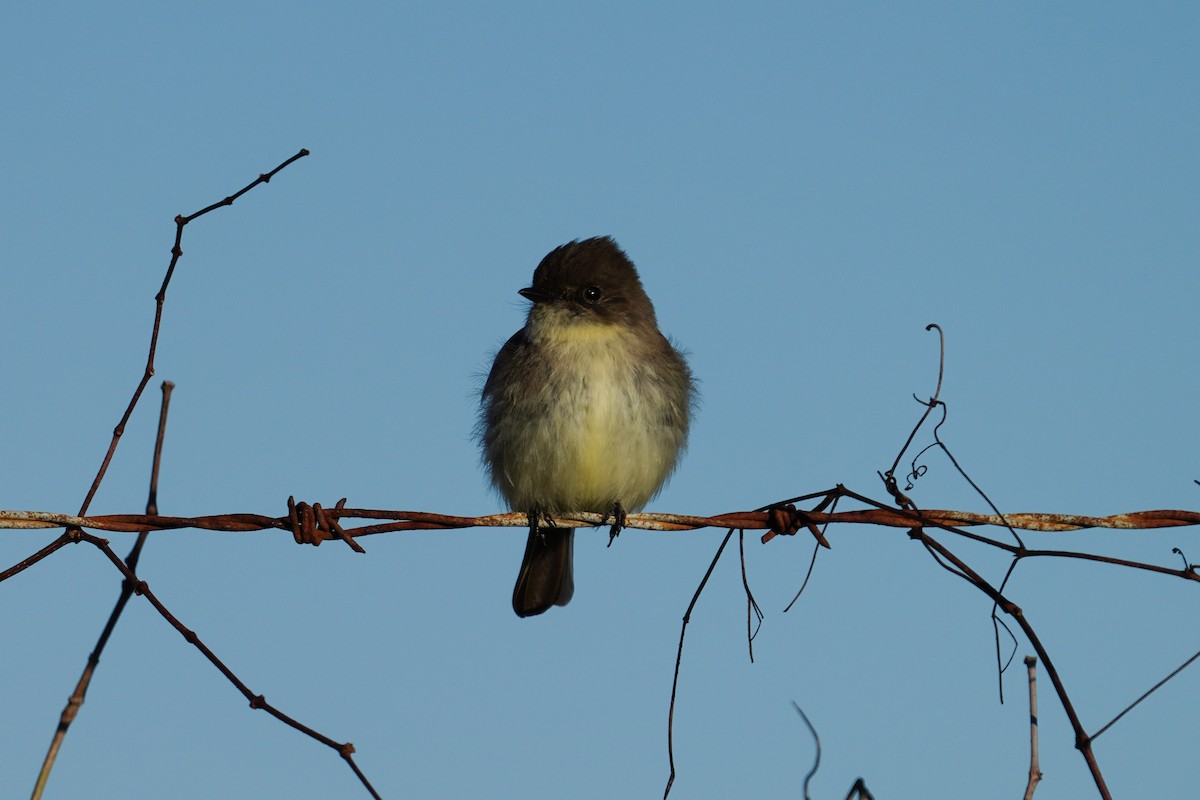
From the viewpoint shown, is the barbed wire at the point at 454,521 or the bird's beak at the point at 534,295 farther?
the bird's beak at the point at 534,295

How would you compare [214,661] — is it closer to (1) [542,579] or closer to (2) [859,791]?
(2) [859,791]

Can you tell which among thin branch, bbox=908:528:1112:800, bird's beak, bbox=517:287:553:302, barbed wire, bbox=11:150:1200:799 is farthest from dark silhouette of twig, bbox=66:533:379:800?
bird's beak, bbox=517:287:553:302

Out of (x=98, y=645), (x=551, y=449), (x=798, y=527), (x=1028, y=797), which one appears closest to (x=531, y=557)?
(x=551, y=449)

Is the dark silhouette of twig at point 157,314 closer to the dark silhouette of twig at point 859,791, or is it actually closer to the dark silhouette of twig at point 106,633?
the dark silhouette of twig at point 106,633

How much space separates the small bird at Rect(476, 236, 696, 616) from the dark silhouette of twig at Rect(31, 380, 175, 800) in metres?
2.16

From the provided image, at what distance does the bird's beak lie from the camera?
22.0ft

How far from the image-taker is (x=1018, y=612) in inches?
143

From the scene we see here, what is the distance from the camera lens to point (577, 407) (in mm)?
6066

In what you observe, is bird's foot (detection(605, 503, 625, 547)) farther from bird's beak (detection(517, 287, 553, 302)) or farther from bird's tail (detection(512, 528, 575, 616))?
bird's beak (detection(517, 287, 553, 302))

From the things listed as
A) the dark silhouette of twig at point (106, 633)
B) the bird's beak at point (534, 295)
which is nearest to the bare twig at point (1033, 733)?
the dark silhouette of twig at point (106, 633)

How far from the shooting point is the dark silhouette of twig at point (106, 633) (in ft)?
11.1

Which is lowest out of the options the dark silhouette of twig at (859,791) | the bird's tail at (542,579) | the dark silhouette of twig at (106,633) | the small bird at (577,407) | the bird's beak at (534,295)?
the dark silhouette of twig at (859,791)

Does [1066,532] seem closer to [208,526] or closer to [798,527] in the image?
[798,527]

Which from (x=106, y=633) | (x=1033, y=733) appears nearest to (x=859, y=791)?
(x=1033, y=733)
